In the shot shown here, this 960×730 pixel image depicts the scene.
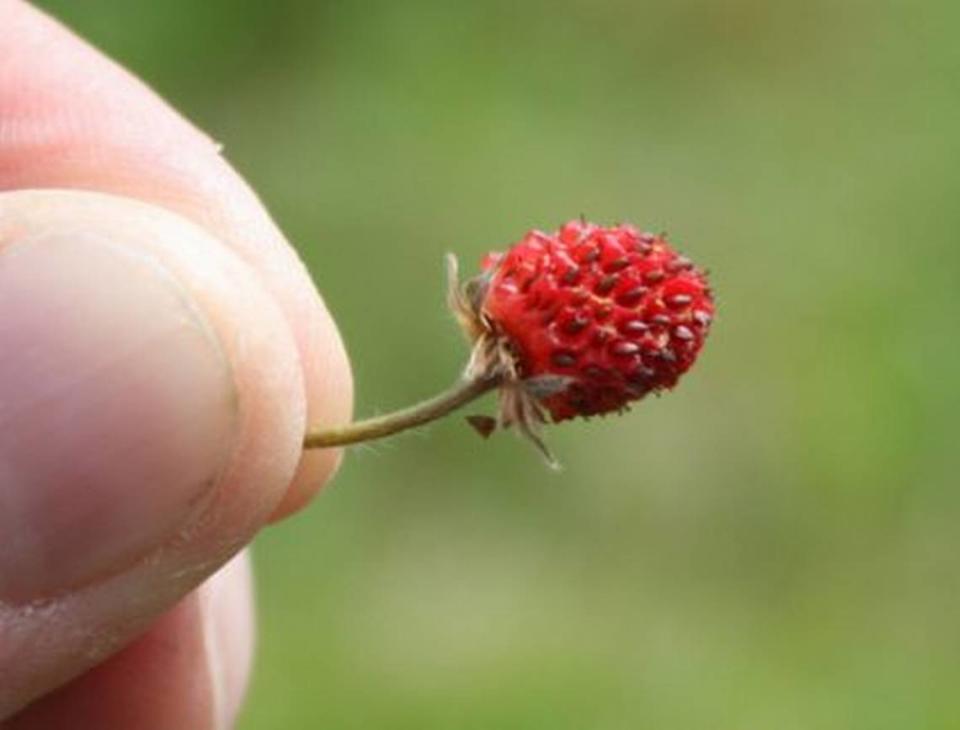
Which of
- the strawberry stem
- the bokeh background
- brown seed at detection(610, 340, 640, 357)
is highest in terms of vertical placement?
brown seed at detection(610, 340, 640, 357)

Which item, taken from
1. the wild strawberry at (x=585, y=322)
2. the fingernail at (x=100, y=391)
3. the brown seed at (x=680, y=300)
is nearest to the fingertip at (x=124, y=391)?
the fingernail at (x=100, y=391)

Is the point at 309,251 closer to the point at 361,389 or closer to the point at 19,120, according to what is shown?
the point at 361,389

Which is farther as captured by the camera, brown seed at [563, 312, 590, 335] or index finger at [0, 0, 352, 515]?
index finger at [0, 0, 352, 515]

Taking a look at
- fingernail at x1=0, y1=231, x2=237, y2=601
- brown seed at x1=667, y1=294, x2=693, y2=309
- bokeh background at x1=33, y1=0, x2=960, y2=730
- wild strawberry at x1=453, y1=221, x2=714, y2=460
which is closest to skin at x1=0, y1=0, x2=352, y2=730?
fingernail at x1=0, y1=231, x2=237, y2=601

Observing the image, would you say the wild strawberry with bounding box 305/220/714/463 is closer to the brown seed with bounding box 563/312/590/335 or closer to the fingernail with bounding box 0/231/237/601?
the brown seed with bounding box 563/312/590/335

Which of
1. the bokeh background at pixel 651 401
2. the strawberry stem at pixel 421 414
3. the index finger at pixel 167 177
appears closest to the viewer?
the strawberry stem at pixel 421 414

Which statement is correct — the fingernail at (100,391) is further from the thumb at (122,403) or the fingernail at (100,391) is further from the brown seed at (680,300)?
the brown seed at (680,300)

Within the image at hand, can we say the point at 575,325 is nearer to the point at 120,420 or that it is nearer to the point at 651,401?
the point at 120,420
